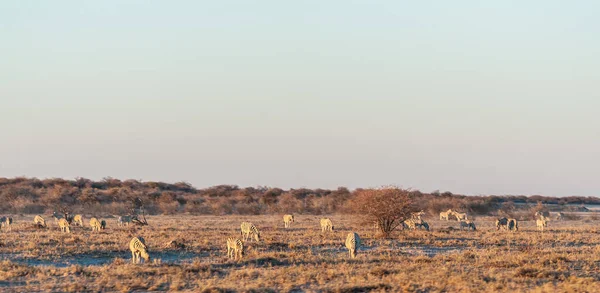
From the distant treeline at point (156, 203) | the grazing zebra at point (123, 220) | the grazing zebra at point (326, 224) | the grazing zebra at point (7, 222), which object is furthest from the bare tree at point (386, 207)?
the distant treeline at point (156, 203)

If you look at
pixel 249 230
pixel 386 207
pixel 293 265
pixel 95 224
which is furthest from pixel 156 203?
pixel 293 265

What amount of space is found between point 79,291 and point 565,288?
10.7 metres

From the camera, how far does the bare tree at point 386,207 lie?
30.0m

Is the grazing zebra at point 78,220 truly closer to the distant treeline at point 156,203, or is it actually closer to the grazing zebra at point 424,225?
the distant treeline at point 156,203

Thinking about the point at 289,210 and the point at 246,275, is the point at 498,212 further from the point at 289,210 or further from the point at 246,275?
the point at 246,275

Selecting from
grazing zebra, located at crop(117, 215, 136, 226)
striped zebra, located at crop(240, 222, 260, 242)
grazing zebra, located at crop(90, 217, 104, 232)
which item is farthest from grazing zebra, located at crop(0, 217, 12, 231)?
striped zebra, located at crop(240, 222, 260, 242)

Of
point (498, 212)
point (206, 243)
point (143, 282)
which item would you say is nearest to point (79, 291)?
point (143, 282)

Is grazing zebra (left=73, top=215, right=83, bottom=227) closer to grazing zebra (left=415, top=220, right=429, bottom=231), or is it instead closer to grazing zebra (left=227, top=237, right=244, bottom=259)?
grazing zebra (left=227, top=237, right=244, bottom=259)

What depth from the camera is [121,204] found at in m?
55.1

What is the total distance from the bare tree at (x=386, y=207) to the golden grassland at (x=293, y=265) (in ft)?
8.59

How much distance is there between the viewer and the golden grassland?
49.1 ft

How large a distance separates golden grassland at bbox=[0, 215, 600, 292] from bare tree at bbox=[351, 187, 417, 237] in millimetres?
2617

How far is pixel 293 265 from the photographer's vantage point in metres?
18.3

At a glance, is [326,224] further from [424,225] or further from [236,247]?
[236,247]
